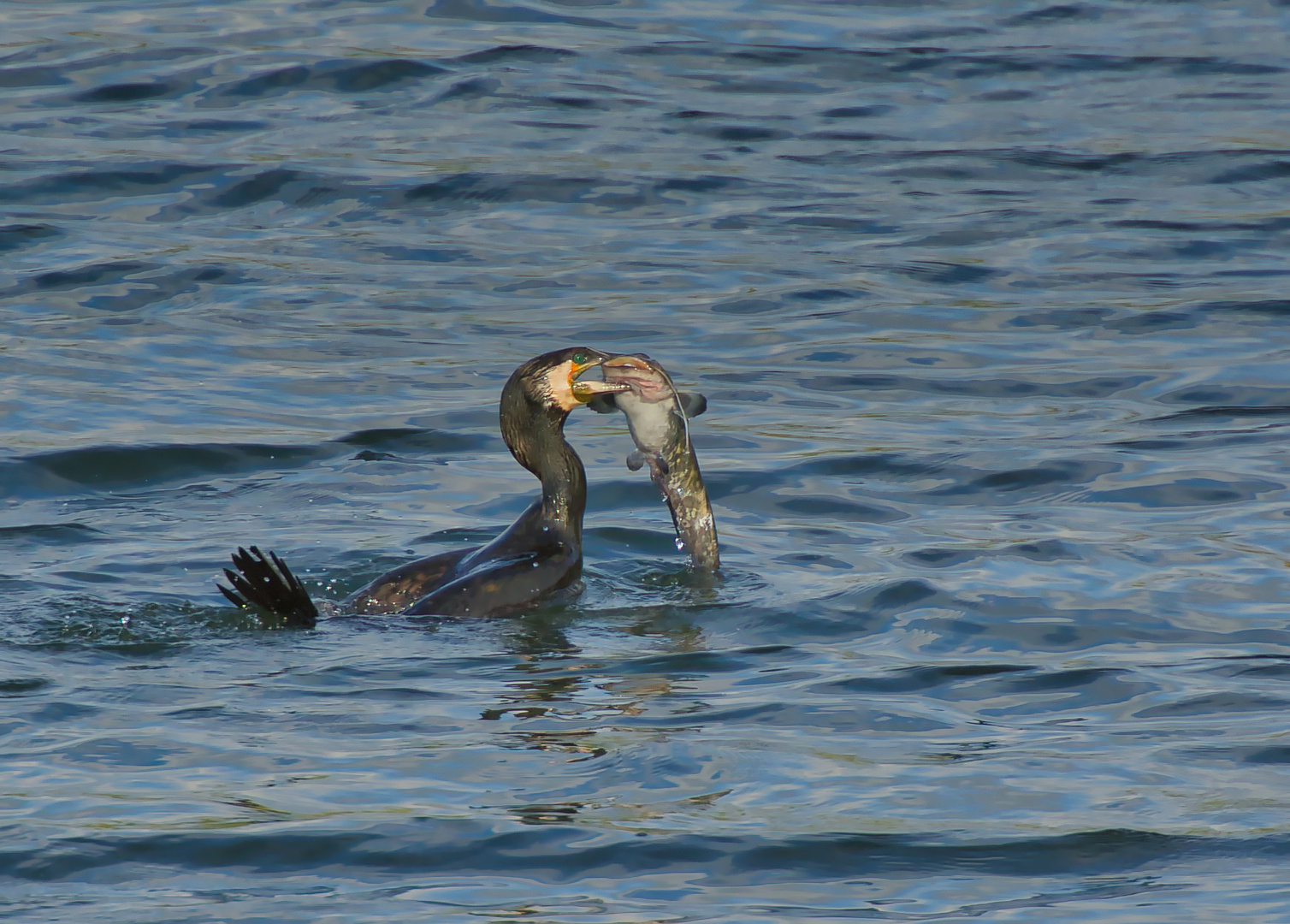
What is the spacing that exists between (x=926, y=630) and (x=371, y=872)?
283 cm

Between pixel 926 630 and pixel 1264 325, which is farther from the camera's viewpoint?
pixel 1264 325

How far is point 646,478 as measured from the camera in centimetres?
952

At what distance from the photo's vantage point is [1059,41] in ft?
63.1

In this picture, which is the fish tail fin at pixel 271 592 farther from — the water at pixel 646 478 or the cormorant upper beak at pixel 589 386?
the cormorant upper beak at pixel 589 386

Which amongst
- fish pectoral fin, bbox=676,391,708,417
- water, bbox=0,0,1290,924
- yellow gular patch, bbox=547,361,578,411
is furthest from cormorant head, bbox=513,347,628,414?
water, bbox=0,0,1290,924

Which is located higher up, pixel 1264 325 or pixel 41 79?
pixel 41 79

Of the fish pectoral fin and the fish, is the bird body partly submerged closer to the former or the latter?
the fish

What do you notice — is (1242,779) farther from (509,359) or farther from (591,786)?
(509,359)

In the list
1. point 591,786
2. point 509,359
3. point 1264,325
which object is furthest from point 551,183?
point 591,786

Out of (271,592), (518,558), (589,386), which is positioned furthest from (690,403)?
(271,592)

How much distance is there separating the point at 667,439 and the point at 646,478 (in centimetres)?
176

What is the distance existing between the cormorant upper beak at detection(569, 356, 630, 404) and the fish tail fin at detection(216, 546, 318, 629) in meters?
1.35

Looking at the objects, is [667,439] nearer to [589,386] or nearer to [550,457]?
[589,386]

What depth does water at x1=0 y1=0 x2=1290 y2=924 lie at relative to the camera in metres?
5.07
